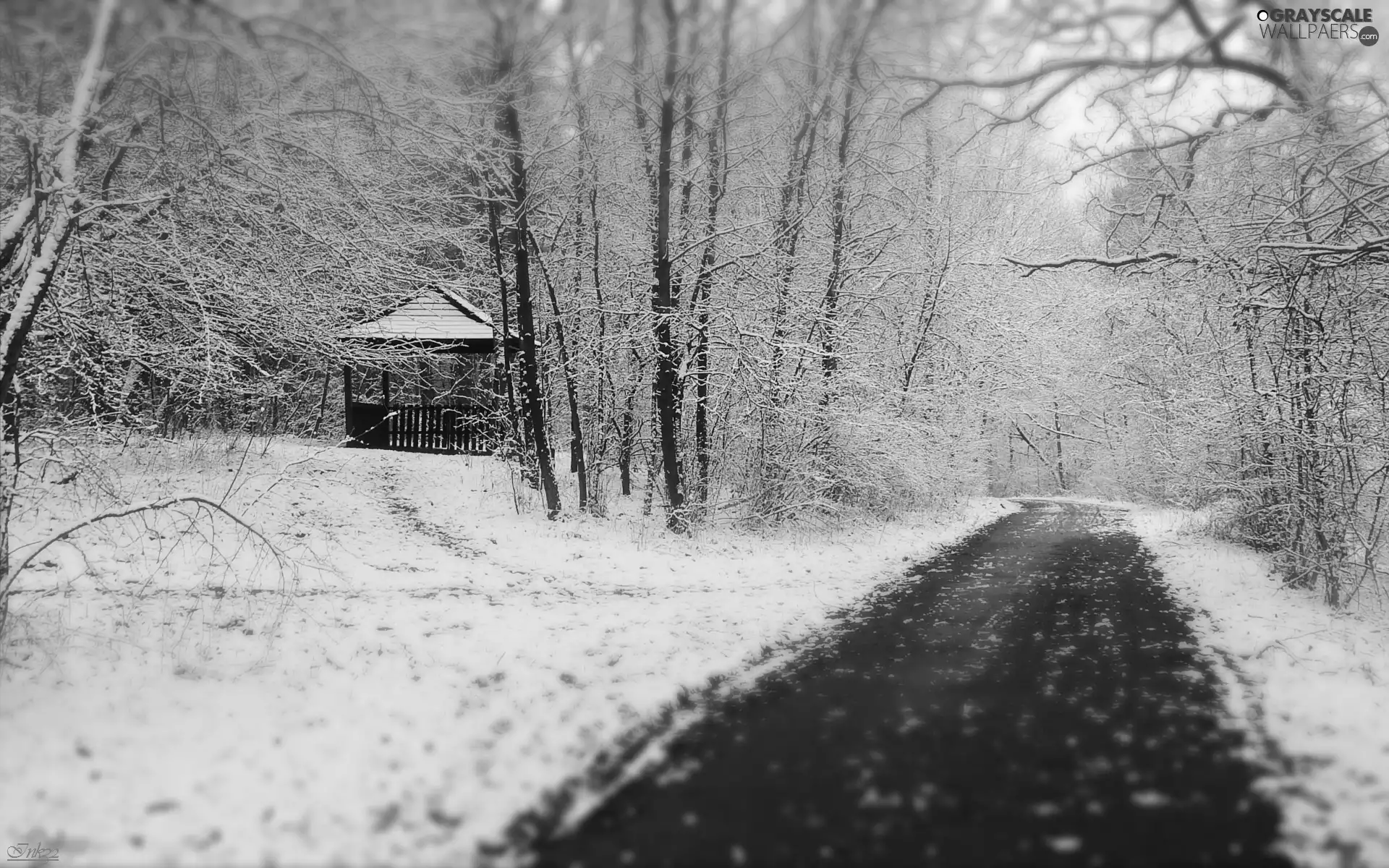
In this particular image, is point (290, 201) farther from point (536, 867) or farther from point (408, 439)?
point (408, 439)

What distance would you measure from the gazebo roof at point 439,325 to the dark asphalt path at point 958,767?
45.7 ft

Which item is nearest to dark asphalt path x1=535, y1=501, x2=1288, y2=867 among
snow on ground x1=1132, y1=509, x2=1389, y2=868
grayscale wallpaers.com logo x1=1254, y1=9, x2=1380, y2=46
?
snow on ground x1=1132, y1=509, x2=1389, y2=868

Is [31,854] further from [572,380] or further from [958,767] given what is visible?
[572,380]

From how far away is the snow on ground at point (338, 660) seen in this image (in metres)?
3.55

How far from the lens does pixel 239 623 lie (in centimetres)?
661

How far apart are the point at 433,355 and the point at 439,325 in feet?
4.61

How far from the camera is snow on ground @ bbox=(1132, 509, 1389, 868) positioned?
3.35m

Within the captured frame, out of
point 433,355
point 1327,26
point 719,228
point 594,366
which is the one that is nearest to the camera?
point 1327,26

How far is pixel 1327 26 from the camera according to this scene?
20.5 feet

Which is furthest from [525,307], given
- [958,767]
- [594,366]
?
[958,767]

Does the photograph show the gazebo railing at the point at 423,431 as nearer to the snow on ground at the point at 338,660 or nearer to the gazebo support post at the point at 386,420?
the gazebo support post at the point at 386,420

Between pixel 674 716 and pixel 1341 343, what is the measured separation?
747cm

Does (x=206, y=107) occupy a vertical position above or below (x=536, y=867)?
above

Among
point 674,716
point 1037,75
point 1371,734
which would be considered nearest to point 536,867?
point 674,716
